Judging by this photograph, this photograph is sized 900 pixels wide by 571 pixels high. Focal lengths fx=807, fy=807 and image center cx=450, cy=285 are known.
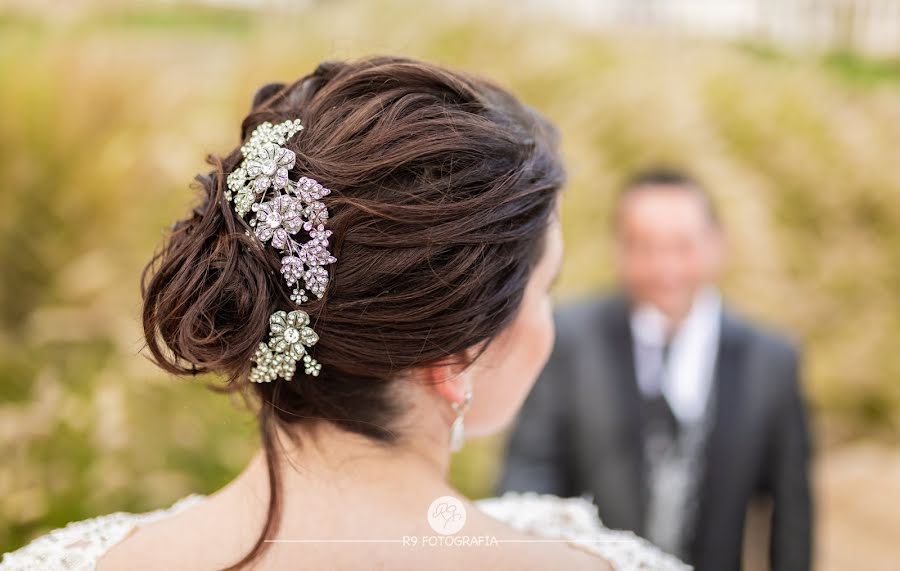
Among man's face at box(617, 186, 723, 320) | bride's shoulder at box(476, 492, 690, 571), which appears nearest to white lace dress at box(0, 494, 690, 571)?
bride's shoulder at box(476, 492, 690, 571)

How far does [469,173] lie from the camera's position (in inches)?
52.3

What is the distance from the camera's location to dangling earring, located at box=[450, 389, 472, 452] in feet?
4.81

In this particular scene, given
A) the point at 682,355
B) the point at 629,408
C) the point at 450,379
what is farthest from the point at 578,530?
the point at 682,355

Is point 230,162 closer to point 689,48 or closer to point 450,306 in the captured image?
point 450,306

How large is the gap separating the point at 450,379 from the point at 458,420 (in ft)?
0.38

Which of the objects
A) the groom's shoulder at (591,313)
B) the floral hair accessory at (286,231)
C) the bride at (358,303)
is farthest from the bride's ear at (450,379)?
the groom's shoulder at (591,313)

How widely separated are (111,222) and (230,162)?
2960 mm

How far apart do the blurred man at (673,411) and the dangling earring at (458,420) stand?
Result: 1923 mm

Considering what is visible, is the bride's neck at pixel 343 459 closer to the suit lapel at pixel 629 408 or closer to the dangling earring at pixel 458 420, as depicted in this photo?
the dangling earring at pixel 458 420

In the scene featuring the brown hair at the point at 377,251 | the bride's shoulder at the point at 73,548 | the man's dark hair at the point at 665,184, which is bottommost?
the bride's shoulder at the point at 73,548

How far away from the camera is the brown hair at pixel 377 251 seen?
4.23ft

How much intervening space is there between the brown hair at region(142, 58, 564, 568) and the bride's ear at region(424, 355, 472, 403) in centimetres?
4

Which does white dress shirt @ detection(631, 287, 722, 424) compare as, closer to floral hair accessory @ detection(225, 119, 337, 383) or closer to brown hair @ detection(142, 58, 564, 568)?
brown hair @ detection(142, 58, 564, 568)

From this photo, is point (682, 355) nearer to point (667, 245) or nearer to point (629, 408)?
point (629, 408)
